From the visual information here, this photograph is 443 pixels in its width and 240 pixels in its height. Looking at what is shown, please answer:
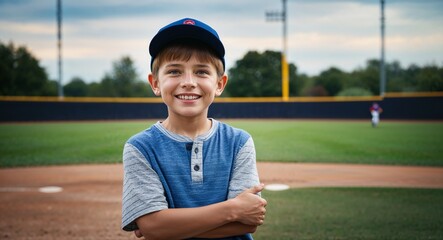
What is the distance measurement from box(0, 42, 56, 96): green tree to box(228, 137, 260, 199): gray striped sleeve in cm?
5238

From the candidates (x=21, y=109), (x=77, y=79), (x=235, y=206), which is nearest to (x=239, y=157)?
(x=235, y=206)

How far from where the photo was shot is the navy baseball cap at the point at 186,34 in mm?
1898

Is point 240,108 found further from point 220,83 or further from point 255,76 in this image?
point 255,76

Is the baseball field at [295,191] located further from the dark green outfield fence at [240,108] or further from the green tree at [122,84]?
the green tree at [122,84]

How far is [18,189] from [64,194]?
42.5 inches

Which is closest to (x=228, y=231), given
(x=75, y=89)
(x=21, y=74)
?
(x=21, y=74)

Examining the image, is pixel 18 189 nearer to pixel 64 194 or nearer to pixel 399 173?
pixel 64 194

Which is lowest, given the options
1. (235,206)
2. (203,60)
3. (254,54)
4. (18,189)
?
(18,189)

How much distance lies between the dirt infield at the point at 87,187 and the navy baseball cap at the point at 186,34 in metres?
3.38

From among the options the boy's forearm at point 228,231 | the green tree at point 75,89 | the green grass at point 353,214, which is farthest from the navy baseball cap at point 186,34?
the green tree at point 75,89

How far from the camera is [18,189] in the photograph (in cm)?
802

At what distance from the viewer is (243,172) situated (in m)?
1.96

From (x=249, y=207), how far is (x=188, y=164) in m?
0.29

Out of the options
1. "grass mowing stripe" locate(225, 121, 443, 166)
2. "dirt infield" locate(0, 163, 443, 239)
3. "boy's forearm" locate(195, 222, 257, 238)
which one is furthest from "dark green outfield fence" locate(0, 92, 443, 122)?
"boy's forearm" locate(195, 222, 257, 238)
